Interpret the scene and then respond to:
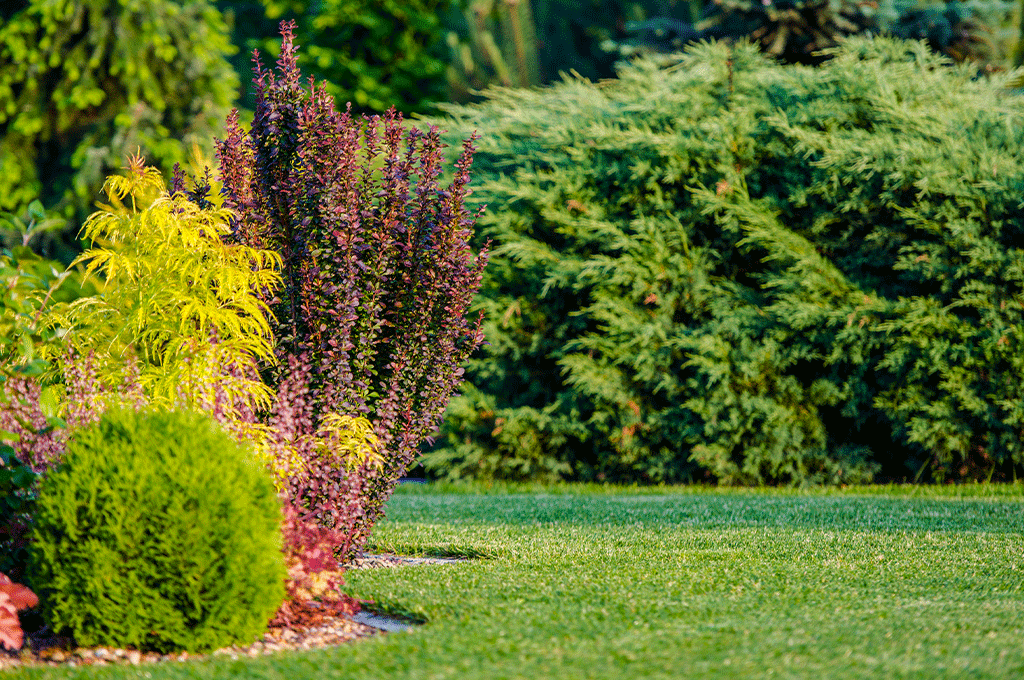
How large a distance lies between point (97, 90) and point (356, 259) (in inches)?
397

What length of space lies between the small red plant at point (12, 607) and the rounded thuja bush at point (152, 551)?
6cm

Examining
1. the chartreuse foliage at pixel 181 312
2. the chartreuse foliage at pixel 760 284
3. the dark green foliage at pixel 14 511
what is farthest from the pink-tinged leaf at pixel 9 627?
the chartreuse foliage at pixel 760 284

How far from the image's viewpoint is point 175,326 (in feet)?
15.4

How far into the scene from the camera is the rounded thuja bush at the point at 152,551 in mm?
3408

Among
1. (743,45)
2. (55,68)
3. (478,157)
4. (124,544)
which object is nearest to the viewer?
(124,544)

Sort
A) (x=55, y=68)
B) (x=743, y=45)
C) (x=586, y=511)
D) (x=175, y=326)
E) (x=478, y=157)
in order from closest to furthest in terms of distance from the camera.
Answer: (x=175, y=326) → (x=586, y=511) → (x=743, y=45) → (x=478, y=157) → (x=55, y=68)

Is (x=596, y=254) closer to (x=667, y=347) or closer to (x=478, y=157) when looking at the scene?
(x=667, y=347)

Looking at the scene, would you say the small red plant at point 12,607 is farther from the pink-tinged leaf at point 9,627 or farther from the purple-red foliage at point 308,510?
the purple-red foliage at point 308,510

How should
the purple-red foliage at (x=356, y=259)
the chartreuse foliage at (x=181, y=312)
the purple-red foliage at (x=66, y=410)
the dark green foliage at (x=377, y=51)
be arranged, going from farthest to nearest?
the dark green foliage at (x=377, y=51), the purple-red foliage at (x=356, y=259), the chartreuse foliage at (x=181, y=312), the purple-red foliage at (x=66, y=410)

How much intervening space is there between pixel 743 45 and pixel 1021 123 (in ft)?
8.58

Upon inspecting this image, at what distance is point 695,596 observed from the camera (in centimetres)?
415

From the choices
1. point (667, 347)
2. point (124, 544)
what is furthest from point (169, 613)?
point (667, 347)

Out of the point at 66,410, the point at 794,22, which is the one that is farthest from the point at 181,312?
the point at 794,22

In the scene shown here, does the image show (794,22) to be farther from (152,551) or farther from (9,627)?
(9,627)
